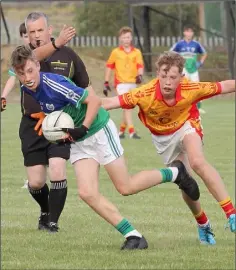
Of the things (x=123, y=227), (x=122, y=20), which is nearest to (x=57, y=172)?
(x=123, y=227)

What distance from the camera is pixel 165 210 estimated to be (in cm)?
1102

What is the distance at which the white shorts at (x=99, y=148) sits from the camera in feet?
27.4

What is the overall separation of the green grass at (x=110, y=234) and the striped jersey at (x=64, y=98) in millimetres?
1000

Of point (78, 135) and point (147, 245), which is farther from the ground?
point (78, 135)

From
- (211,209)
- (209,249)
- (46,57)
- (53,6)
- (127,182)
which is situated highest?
(46,57)

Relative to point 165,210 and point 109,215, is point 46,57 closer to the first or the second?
point 109,215

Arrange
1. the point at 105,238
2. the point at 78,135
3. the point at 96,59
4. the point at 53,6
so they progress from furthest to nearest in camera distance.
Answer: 1. the point at 53,6
2. the point at 96,59
3. the point at 105,238
4. the point at 78,135

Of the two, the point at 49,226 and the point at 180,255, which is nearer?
the point at 180,255

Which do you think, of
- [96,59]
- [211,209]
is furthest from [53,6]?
[211,209]

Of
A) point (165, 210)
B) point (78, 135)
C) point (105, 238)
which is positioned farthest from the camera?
point (165, 210)

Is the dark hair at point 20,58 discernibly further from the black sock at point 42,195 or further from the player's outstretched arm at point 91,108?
the black sock at point 42,195

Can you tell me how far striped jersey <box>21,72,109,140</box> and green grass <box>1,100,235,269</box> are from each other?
3.28 ft

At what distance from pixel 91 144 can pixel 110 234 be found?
1.25 meters

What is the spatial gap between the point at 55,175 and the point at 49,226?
488mm
